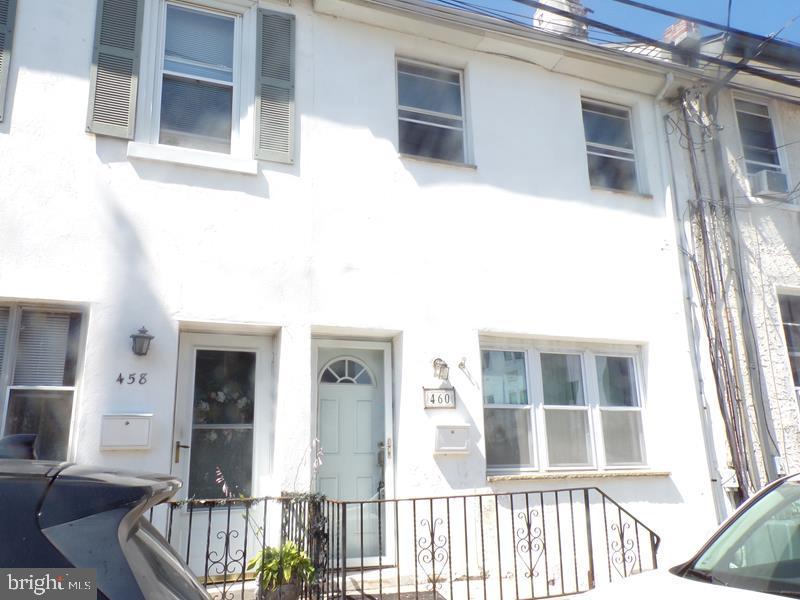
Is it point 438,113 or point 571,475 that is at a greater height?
point 438,113

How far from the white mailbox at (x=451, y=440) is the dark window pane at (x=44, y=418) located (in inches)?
126

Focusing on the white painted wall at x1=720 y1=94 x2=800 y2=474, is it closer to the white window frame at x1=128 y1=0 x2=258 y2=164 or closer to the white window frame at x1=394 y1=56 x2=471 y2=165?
the white window frame at x1=394 y1=56 x2=471 y2=165

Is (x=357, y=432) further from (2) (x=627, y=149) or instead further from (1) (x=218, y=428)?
(2) (x=627, y=149)

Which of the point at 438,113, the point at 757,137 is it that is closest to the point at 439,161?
the point at 438,113

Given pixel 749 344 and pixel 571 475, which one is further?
pixel 749 344

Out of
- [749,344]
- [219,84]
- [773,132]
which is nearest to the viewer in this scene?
[219,84]

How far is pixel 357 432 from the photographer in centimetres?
650

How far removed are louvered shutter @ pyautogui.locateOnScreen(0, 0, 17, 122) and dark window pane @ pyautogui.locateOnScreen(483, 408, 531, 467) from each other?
5.30 meters

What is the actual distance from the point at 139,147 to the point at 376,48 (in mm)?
2794

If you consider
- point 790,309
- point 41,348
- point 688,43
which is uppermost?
point 688,43

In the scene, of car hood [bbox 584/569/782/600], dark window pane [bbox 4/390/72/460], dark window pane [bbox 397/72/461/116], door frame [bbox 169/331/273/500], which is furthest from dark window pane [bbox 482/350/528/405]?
dark window pane [bbox 4/390/72/460]

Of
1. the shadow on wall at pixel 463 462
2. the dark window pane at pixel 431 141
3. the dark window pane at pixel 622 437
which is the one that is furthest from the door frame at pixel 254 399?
the dark window pane at pixel 622 437

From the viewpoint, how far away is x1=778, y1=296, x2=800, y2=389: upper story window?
8414 mm

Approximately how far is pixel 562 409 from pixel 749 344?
104 inches
